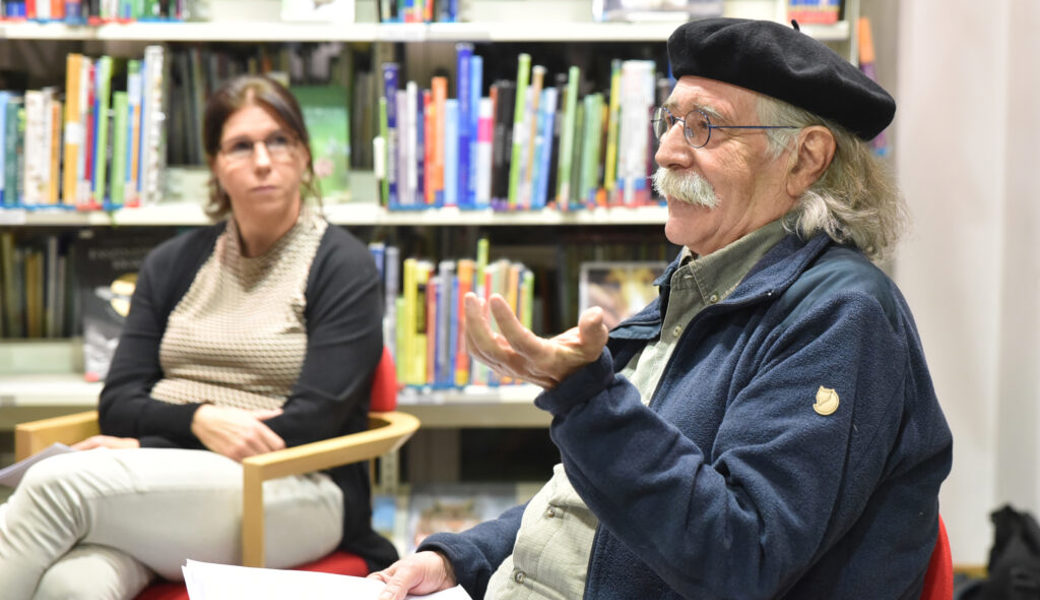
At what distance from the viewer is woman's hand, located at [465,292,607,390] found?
102 cm

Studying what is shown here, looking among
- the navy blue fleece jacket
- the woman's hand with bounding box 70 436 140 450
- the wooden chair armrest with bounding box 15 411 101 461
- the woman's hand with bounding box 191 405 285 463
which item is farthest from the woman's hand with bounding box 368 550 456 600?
the wooden chair armrest with bounding box 15 411 101 461

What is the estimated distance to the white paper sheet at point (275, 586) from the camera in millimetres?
1379

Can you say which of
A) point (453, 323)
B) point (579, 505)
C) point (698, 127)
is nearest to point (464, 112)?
point (453, 323)

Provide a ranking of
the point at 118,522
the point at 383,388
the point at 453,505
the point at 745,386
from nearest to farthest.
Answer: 1. the point at 745,386
2. the point at 118,522
3. the point at 383,388
4. the point at 453,505

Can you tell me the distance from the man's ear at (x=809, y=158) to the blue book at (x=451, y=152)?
5.33 feet

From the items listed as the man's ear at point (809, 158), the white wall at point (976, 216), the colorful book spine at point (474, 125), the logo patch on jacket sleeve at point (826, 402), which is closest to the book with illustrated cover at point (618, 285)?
the colorful book spine at point (474, 125)

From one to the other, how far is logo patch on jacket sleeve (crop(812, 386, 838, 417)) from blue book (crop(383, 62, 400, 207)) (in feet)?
6.29

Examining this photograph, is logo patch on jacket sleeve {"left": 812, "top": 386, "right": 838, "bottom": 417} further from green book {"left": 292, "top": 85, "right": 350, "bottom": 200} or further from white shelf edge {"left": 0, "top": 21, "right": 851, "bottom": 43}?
green book {"left": 292, "top": 85, "right": 350, "bottom": 200}

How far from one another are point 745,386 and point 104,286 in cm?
231

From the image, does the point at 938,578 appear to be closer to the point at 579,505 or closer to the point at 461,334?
the point at 579,505

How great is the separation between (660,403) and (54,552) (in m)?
1.11

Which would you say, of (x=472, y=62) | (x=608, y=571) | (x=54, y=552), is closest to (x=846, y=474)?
(x=608, y=571)

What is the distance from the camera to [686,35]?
1327 millimetres

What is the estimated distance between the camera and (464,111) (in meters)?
2.83
